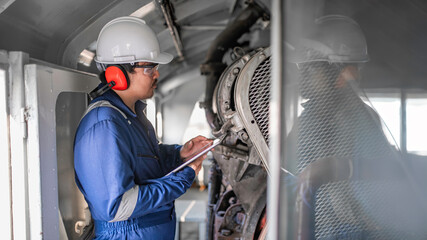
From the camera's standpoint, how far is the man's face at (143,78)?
2016 mm

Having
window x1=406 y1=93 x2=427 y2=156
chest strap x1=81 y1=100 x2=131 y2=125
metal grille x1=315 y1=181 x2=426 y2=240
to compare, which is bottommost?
metal grille x1=315 y1=181 x2=426 y2=240

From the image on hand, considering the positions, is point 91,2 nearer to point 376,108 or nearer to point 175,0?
point 175,0

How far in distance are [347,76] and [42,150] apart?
135 centimetres

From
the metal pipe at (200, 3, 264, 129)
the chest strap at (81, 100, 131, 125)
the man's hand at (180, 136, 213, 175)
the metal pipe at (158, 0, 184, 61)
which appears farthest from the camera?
the metal pipe at (200, 3, 264, 129)

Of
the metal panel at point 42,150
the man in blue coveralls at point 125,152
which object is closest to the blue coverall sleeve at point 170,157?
the man in blue coveralls at point 125,152

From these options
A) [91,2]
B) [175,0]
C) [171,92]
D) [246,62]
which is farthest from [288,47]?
[171,92]

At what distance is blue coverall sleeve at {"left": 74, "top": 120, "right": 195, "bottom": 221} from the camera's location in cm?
169

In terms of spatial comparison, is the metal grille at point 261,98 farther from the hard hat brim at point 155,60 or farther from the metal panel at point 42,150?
the metal panel at point 42,150

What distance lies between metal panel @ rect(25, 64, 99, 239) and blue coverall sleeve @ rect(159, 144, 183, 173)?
0.78m

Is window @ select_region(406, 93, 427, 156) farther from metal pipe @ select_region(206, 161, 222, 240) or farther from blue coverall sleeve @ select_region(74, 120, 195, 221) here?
metal pipe @ select_region(206, 161, 222, 240)

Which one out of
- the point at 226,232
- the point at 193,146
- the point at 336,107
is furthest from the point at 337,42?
the point at 226,232

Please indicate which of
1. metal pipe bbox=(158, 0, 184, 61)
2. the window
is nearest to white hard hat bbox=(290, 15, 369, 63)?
the window

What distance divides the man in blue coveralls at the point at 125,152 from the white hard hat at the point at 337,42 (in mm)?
950

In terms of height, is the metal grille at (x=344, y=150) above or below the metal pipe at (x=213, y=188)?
above
